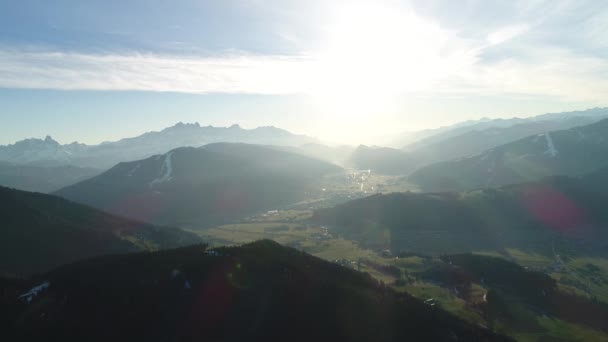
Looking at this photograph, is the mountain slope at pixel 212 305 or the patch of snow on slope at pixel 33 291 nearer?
the mountain slope at pixel 212 305

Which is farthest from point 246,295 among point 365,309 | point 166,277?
point 365,309

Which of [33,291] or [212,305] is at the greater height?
[33,291]

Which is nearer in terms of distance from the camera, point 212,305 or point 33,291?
point 212,305

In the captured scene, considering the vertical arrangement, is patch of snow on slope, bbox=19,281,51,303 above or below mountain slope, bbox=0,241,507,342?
above

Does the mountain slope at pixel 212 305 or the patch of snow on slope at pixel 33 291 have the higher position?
the patch of snow on slope at pixel 33 291
